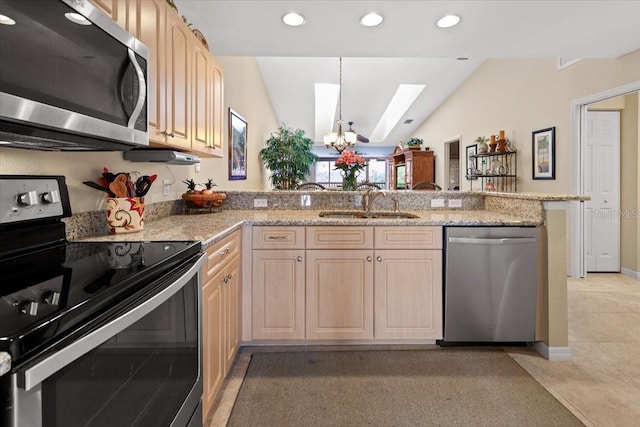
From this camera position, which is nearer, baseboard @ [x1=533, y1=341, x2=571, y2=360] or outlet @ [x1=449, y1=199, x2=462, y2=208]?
baseboard @ [x1=533, y1=341, x2=571, y2=360]

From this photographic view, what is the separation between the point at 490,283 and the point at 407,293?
53 cm

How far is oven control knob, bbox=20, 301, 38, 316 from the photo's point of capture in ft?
2.15

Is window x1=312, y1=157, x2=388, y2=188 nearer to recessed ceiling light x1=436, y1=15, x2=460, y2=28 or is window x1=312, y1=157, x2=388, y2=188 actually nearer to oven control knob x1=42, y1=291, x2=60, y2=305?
recessed ceiling light x1=436, y1=15, x2=460, y2=28

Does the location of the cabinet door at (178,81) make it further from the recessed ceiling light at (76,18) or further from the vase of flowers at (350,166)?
the vase of flowers at (350,166)

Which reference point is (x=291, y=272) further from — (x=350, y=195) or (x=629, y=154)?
(x=629, y=154)

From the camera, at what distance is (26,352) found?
57 cm

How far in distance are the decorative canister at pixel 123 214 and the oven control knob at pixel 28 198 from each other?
426 millimetres

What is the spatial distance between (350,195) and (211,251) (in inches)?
64.7

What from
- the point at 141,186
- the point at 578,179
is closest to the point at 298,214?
the point at 141,186

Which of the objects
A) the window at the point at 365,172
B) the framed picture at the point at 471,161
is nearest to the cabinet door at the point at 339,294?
the framed picture at the point at 471,161

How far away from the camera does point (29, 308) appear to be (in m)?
0.68

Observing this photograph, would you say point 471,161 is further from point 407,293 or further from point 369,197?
point 407,293

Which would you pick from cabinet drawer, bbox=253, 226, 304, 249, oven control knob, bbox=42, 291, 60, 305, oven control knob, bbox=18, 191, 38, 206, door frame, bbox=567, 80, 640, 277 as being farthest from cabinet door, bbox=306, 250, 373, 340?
door frame, bbox=567, 80, 640, 277

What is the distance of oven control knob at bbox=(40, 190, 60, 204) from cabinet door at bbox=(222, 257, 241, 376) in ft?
2.61
